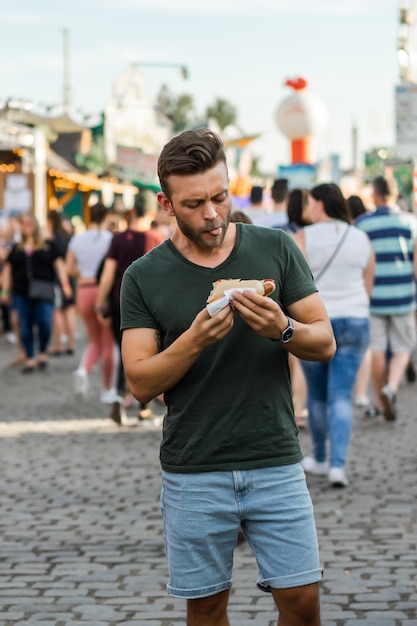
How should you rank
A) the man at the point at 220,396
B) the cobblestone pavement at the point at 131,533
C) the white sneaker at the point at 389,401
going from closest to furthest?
the man at the point at 220,396
the cobblestone pavement at the point at 131,533
the white sneaker at the point at 389,401

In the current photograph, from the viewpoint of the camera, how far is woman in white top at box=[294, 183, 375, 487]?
26.2 feet

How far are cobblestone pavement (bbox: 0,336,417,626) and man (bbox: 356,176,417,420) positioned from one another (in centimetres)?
45

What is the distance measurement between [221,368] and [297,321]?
256 millimetres

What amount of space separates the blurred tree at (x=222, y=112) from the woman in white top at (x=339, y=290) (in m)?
104

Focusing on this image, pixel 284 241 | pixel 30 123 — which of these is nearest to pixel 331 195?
pixel 284 241

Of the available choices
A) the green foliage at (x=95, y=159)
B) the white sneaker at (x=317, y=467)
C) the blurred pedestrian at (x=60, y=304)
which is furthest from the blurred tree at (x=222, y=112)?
the white sneaker at (x=317, y=467)

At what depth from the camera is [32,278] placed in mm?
15805

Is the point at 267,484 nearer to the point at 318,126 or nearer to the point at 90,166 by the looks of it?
the point at 318,126

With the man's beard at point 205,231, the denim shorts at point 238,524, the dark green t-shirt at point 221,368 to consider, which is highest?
the man's beard at point 205,231

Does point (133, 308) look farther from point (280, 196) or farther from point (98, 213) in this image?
point (98, 213)

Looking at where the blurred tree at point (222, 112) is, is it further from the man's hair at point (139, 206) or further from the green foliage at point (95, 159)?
the man's hair at point (139, 206)

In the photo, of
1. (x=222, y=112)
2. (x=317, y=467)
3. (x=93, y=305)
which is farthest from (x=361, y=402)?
(x=222, y=112)

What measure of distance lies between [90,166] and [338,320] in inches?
1294

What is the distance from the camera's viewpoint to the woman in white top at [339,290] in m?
7.98
